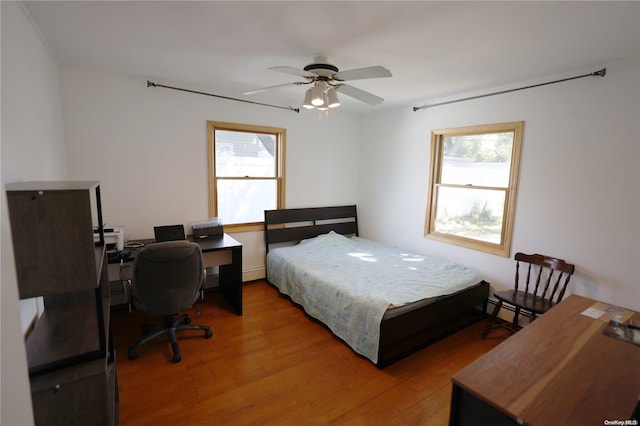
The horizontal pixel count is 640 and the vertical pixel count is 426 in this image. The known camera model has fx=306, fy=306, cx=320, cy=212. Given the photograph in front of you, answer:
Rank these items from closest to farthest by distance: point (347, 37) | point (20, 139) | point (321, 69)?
point (20, 139)
point (347, 37)
point (321, 69)

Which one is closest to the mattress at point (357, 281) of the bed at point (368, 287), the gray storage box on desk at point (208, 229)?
the bed at point (368, 287)

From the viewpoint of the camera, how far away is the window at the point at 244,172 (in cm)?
384

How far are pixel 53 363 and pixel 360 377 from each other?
6.34 ft

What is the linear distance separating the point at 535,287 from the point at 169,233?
12.4 feet

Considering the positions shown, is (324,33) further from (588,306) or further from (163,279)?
(588,306)

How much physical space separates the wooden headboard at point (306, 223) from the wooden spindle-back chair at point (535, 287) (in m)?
2.43

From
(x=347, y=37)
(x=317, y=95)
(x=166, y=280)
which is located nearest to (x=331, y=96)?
(x=317, y=95)

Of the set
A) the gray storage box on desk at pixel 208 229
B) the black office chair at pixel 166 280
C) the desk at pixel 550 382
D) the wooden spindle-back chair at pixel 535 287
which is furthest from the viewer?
the gray storage box on desk at pixel 208 229

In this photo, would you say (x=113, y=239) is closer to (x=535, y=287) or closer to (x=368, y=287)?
(x=368, y=287)

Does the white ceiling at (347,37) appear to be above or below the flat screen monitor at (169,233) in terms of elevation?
above

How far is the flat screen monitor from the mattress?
120 centimetres

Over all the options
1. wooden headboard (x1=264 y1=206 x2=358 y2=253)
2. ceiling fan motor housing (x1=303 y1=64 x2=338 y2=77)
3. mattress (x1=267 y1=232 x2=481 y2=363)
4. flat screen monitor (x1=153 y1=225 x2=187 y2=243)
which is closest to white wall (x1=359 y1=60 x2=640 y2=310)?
mattress (x1=267 y1=232 x2=481 y2=363)

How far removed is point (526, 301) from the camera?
2854mm

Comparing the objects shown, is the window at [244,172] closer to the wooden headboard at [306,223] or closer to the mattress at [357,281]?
the wooden headboard at [306,223]
